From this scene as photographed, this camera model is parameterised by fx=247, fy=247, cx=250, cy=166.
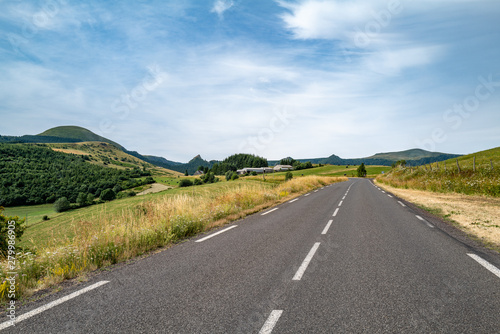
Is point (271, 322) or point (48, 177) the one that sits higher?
point (48, 177)

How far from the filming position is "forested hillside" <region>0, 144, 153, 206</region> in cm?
9438

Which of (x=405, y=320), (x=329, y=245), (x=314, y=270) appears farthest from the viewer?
(x=329, y=245)

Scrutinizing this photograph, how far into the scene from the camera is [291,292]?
142 inches

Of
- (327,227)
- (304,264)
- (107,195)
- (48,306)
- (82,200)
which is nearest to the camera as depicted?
(48,306)

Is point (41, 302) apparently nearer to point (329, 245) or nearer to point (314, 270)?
point (314, 270)

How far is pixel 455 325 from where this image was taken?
275 centimetres

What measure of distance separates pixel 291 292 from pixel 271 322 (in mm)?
860

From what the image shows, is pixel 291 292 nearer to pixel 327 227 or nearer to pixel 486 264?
pixel 486 264

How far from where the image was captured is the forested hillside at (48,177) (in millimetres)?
94375

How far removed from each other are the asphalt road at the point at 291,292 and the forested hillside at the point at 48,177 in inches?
4080

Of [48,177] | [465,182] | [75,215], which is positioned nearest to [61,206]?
[75,215]

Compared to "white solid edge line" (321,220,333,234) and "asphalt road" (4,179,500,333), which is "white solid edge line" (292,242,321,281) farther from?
"white solid edge line" (321,220,333,234)

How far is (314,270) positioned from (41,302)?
4.20 meters

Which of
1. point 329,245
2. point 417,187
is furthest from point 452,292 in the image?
point 417,187
